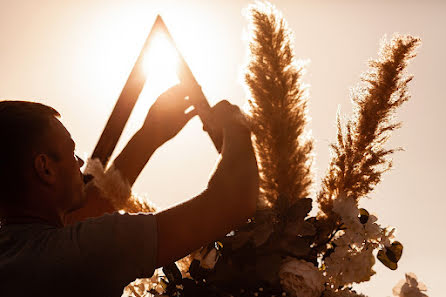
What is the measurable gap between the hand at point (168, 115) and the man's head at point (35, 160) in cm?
68

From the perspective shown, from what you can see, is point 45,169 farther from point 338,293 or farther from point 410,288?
point 410,288

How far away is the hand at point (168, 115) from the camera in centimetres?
231

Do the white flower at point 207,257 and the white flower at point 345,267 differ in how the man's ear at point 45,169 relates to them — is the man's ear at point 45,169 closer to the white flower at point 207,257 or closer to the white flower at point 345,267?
the white flower at point 207,257

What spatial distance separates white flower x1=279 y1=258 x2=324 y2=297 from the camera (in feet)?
5.39

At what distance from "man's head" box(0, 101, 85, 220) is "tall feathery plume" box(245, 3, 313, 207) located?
2.08ft

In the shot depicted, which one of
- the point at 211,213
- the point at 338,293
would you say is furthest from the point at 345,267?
the point at 211,213

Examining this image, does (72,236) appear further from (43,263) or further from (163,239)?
(163,239)

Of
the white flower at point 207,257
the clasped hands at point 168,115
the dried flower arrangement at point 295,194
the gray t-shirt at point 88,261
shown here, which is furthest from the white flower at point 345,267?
the clasped hands at point 168,115

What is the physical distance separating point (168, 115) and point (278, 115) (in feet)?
2.08

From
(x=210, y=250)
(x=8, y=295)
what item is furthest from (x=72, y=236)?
(x=210, y=250)

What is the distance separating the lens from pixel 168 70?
2197 mm

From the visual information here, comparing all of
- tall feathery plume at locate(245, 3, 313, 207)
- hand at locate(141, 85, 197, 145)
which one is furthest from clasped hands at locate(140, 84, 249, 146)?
tall feathery plume at locate(245, 3, 313, 207)

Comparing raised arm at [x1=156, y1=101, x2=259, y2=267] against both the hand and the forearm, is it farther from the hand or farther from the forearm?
the hand

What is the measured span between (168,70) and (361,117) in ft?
2.54
